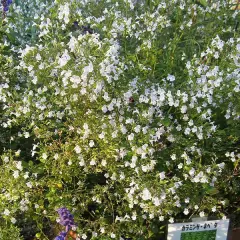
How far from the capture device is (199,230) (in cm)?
199

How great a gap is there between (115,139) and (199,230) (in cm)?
53

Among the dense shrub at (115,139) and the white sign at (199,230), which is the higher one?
the dense shrub at (115,139)

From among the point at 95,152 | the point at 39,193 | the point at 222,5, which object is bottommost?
the point at 39,193

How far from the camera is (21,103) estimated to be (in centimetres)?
206

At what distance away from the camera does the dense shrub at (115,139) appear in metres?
1.89

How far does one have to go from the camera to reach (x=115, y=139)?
1.91m

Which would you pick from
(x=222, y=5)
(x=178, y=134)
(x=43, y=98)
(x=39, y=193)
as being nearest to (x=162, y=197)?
(x=178, y=134)

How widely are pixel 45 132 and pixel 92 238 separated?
48 centimetres

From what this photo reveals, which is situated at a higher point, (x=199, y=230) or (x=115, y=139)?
(x=115, y=139)

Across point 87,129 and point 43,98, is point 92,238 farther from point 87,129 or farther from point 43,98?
point 43,98

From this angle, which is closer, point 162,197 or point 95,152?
point 162,197

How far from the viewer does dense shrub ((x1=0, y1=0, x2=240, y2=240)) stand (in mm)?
1886

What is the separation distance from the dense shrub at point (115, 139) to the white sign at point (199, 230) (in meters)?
0.05

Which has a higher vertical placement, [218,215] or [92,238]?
[218,215]
